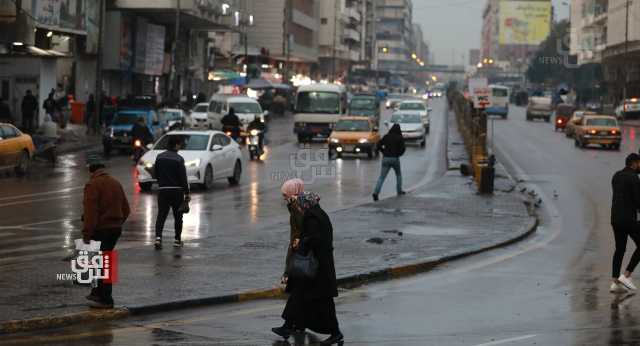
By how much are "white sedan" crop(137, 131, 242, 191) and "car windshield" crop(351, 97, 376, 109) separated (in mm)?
39742

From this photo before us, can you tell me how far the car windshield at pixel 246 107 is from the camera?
197 feet

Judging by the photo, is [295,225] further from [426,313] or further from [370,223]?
[370,223]

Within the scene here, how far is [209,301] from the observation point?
13.8 metres

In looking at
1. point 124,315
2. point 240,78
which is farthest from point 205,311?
point 240,78

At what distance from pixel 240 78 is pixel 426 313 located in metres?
83.3

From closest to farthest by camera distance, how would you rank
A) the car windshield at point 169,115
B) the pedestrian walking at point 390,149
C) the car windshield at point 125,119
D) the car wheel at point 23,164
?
the pedestrian walking at point 390,149 < the car wheel at point 23,164 < the car windshield at point 125,119 < the car windshield at point 169,115

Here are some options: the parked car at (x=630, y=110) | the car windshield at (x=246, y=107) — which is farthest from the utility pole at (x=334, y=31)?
the car windshield at (x=246, y=107)

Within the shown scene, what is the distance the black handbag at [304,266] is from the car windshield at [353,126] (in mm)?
36285

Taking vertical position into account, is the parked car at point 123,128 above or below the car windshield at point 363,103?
below

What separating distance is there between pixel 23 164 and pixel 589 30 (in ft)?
403

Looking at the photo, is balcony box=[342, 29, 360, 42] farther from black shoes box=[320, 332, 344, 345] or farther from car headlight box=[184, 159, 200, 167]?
black shoes box=[320, 332, 344, 345]

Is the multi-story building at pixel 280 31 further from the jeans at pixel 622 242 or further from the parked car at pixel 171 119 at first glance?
the jeans at pixel 622 242

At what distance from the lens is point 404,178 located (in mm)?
36844

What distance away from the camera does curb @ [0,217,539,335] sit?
11914 mm
